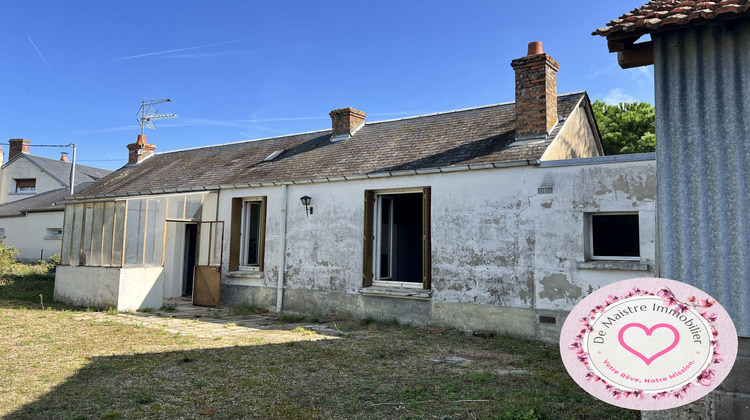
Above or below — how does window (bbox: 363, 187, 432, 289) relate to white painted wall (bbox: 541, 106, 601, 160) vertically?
below

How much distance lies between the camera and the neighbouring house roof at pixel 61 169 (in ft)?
94.3

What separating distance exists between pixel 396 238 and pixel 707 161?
7.71 m

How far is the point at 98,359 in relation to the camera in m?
6.62

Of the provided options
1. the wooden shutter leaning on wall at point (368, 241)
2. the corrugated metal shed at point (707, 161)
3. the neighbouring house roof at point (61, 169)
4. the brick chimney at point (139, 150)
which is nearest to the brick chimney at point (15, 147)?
the neighbouring house roof at point (61, 169)

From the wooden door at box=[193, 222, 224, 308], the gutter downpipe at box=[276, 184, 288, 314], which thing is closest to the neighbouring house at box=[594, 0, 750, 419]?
the gutter downpipe at box=[276, 184, 288, 314]

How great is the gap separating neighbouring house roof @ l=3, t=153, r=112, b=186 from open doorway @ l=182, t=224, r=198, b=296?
18.6m

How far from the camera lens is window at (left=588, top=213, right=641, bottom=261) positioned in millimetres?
8188

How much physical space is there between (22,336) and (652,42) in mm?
9520

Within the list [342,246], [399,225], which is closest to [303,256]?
[342,246]

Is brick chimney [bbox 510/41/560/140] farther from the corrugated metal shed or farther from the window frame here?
the corrugated metal shed

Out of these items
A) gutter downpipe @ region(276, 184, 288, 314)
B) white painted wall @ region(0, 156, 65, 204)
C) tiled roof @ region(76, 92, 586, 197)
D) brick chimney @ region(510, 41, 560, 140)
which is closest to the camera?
brick chimney @ region(510, 41, 560, 140)

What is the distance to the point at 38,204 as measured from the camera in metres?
25.8

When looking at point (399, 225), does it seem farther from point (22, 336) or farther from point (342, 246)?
point (22, 336)

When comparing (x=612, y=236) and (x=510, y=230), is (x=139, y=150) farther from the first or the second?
(x=612, y=236)
